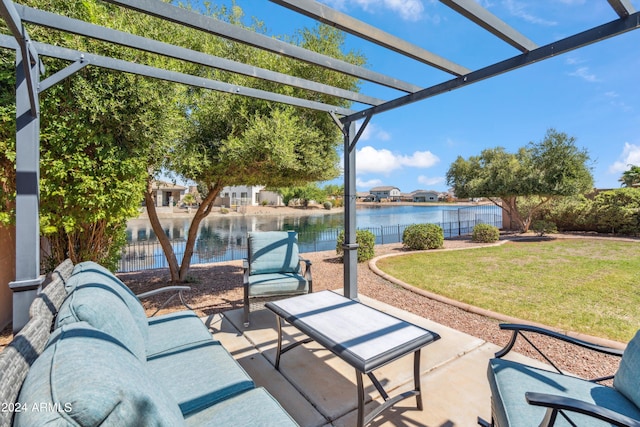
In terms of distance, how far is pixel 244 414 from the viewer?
1398 mm

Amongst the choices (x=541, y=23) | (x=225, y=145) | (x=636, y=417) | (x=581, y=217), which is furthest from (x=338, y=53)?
(x=581, y=217)

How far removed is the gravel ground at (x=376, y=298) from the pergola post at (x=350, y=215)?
2.76 feet

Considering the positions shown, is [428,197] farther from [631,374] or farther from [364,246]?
[631,374]

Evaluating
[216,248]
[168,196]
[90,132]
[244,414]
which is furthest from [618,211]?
[168,196]

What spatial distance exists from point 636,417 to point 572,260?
7996 mm

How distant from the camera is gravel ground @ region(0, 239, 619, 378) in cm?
303

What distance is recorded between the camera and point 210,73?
499cm

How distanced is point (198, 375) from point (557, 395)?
1.99m

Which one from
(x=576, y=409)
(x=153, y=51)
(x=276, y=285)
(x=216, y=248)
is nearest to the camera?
(x=576, y=409)

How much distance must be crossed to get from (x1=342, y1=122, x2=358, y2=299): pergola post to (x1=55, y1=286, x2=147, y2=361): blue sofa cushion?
295 cm

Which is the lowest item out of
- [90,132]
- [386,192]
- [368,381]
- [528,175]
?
[368,381]

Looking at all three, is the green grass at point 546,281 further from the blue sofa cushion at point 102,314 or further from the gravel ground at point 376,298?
the blue sofa cushion at point 102,314

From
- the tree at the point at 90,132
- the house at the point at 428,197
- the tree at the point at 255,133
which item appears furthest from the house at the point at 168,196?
the house at the point at 428,197

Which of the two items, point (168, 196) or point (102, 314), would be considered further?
point (168, 196)
